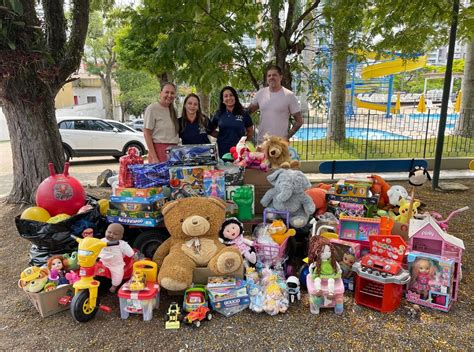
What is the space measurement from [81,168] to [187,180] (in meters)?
7.90

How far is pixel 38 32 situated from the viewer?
4.87 m

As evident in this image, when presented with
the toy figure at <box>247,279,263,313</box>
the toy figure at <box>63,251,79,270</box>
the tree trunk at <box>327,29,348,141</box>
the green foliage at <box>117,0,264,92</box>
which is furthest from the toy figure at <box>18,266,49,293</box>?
the tree trunk at <box>327,29,348,141</box>

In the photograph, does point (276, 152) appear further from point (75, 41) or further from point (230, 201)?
point (75, 41)

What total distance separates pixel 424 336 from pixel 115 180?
3290mm

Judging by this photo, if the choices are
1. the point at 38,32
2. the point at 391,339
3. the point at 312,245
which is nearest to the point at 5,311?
the point at 312,245

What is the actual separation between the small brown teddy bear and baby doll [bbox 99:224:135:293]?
1868 mm

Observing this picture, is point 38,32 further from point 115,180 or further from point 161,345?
point 161,345

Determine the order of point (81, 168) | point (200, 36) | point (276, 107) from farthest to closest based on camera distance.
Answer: point (81, 168) → point (200, 36) → point (276, 107)

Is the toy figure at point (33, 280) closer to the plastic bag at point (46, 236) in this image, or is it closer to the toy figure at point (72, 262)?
the toy figure at point (72, 262)

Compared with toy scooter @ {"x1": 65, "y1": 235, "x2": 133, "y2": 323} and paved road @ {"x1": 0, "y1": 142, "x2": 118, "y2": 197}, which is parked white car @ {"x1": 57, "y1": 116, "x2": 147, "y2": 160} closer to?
paved road @ {"x1": 0, "y1": 142, "x2": 118, "y2": 197}

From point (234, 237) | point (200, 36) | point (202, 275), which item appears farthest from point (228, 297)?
point (200, 36)

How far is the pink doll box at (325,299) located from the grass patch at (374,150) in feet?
21.6

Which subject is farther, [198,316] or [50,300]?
[50,300]

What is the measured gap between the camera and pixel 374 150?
34.0ft
